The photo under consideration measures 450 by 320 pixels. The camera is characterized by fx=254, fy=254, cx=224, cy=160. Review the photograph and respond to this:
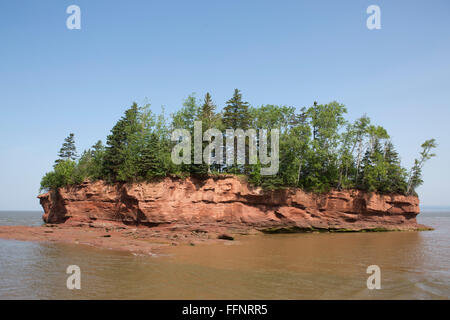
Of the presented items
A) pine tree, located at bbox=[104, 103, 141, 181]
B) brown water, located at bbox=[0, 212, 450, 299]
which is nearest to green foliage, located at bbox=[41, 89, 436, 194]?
pine tree, located at bbox=[104, 103, 141, 181]

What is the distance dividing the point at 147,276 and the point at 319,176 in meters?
29.2

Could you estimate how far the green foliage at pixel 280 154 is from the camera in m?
32.0

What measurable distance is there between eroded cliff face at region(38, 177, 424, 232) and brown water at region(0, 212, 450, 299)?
38.6ft

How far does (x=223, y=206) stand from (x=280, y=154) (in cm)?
1054

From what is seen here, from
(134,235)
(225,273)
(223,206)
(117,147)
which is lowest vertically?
(134,235)

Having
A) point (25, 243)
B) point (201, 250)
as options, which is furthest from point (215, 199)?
point (25, 243)

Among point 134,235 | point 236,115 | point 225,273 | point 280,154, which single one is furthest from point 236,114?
point 225,273

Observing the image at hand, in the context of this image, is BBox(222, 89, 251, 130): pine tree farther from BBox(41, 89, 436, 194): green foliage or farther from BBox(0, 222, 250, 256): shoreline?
BBox(0, 222, 250, 256): shoreline

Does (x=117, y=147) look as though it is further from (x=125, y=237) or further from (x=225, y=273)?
(x=225, y=273)

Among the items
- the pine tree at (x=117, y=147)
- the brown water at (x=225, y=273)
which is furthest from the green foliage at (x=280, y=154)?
the brown water at (x=225, y=273)

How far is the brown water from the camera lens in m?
9.62

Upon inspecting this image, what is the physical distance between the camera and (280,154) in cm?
3456
